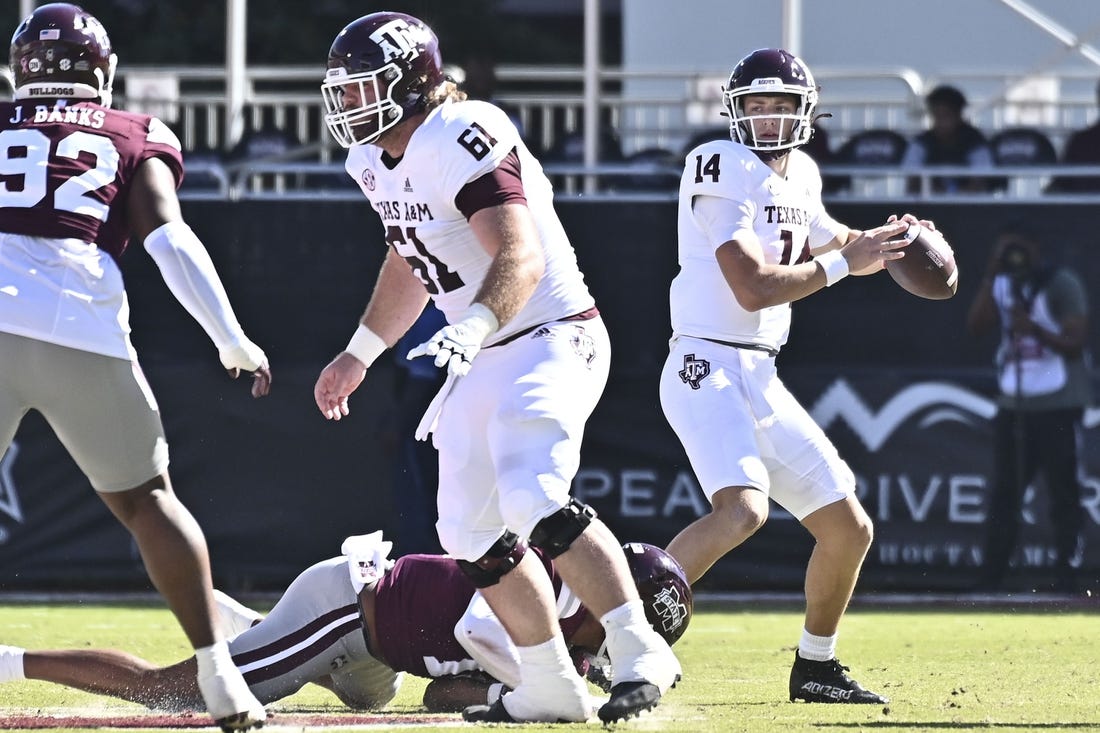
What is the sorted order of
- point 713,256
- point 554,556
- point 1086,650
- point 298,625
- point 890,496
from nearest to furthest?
point 554,556
point 298,625
point 713,256
point 1086,650
point 890,496

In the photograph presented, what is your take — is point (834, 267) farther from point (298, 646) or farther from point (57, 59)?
point (57, 59)

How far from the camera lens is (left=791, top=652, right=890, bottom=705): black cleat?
19.8 feet

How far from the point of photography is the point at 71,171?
4.91 meters

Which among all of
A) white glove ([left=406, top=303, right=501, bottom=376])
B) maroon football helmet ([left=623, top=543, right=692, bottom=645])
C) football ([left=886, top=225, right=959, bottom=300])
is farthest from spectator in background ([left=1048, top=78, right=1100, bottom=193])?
white glove ([left=406, top=303, right=501, bottom=376])

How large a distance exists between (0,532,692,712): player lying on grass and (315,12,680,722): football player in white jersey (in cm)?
26

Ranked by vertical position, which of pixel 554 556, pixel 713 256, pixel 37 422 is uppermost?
pixel 713 256

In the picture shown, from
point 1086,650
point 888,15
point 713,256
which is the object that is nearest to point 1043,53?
point 888,15

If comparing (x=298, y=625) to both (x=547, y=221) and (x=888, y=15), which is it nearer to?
(x=547, y=221)

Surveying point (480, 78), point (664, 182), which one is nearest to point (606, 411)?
point (664, 182)

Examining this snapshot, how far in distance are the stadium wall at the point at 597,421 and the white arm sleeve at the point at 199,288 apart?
549 cm

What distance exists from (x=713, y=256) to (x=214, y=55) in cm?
1807

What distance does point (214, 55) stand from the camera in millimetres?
23531

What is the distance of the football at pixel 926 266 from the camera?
20.8 ft

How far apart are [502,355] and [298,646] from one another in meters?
1.06
